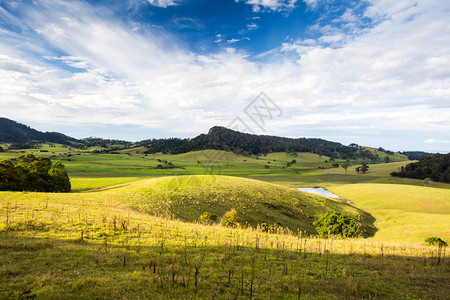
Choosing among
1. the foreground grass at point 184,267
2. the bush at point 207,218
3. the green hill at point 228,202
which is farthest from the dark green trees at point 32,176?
the bush at point 207,218

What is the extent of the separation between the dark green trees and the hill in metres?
163

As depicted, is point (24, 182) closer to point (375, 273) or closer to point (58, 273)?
point (58, 273)

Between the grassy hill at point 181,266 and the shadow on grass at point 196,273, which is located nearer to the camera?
the shadow on grass at point 196,273

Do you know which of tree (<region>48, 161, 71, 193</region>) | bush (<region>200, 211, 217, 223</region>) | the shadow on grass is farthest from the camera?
tree (<region>48, 161, 71, 193</region>)

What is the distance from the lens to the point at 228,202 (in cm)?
4066

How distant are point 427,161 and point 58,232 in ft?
577

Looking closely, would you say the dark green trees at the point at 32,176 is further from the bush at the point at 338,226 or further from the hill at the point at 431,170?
the hill at the point at 431,170

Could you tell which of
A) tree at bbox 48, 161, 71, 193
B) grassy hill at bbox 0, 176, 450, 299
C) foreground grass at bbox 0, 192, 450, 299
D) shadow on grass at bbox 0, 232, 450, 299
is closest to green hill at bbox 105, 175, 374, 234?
grassy hill at bbox 0, 176, 450, 299

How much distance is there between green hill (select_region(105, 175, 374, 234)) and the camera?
1276 inches

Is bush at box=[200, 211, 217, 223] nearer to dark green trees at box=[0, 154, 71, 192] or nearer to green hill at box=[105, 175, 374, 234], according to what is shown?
green hill at box=[105, 175, 374, 234]

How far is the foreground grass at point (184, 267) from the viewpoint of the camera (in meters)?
7.01

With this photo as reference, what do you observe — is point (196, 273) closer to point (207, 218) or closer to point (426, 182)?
point (207, 218)

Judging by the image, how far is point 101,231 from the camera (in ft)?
44.0

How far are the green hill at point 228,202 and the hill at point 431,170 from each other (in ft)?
316
